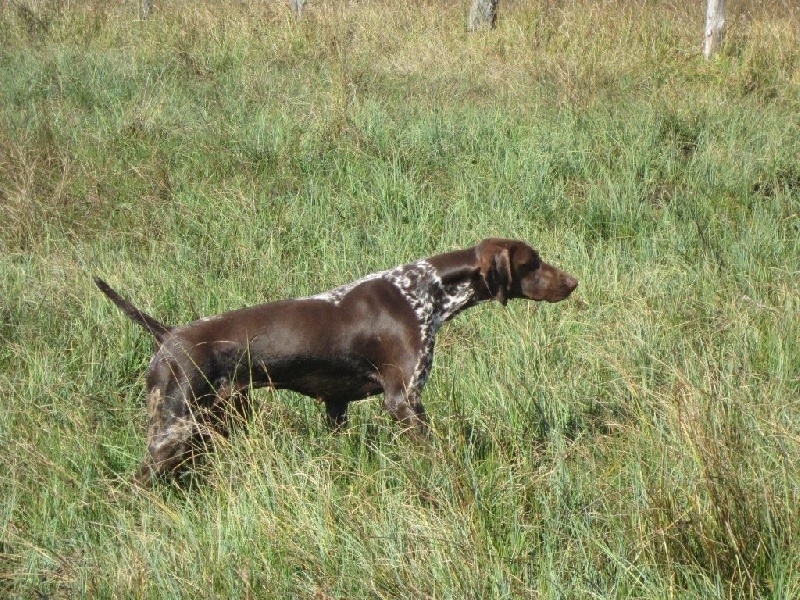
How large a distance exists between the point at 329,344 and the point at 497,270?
2.64 feet

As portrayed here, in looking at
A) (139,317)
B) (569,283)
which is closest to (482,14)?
(569,283)

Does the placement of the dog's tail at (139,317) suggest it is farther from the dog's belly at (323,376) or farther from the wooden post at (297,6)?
the wooden post at (297,6)

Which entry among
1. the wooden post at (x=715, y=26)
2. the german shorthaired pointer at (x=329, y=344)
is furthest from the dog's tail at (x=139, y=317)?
the wooden post at (x=715, y=26)

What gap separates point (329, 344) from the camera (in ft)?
14.2

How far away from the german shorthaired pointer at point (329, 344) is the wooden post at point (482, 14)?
284 inches

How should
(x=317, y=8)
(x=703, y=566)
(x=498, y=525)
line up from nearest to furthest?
(x=703, y=566) → (x=498, y=525) → (x=317, y=8)

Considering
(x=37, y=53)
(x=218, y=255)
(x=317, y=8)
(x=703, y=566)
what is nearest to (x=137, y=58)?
(x=37, y=53)

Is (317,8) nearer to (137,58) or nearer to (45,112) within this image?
(137,58)

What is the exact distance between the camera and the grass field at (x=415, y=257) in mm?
3133

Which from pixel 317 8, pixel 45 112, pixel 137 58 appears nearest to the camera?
pixel 45 112

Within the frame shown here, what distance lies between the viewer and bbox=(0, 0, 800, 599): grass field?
313 cm

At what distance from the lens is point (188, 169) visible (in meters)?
7.58

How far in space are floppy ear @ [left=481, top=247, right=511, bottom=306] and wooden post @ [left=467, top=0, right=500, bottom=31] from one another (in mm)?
7188

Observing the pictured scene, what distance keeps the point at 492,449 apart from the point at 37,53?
782cm
